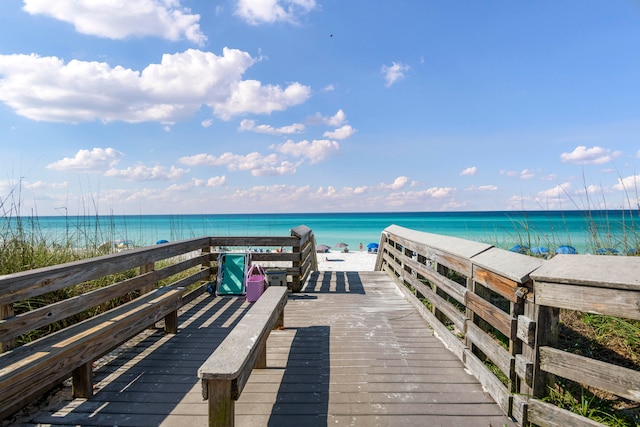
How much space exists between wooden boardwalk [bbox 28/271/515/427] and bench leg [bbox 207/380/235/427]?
18.4 inches

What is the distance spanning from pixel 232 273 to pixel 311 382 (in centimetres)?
373

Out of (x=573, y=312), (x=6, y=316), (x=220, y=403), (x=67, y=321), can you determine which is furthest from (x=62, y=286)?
(x=573, y=312)

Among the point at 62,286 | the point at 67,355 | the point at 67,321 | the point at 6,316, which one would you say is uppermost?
the point at 62,286

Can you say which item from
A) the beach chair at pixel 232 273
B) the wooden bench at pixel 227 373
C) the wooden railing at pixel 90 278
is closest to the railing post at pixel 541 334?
the wooden bench at pixel 227 373

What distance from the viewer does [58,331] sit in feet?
9.84

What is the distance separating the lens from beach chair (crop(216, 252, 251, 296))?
254 inches

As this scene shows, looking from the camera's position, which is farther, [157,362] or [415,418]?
[157,362]

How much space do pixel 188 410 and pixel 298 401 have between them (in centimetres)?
82

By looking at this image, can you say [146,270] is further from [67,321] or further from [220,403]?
[220,403]

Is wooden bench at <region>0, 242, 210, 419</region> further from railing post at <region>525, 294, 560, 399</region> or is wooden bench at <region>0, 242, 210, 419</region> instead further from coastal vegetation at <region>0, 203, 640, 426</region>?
railing post at <region>525, 294, 560, 399</region>

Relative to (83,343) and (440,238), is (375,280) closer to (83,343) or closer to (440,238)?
(440,238)

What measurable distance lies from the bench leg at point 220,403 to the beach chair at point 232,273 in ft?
14.2

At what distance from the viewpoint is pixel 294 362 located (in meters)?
3.60

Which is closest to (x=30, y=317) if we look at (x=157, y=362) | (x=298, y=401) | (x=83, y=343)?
(x=83, y=343)
